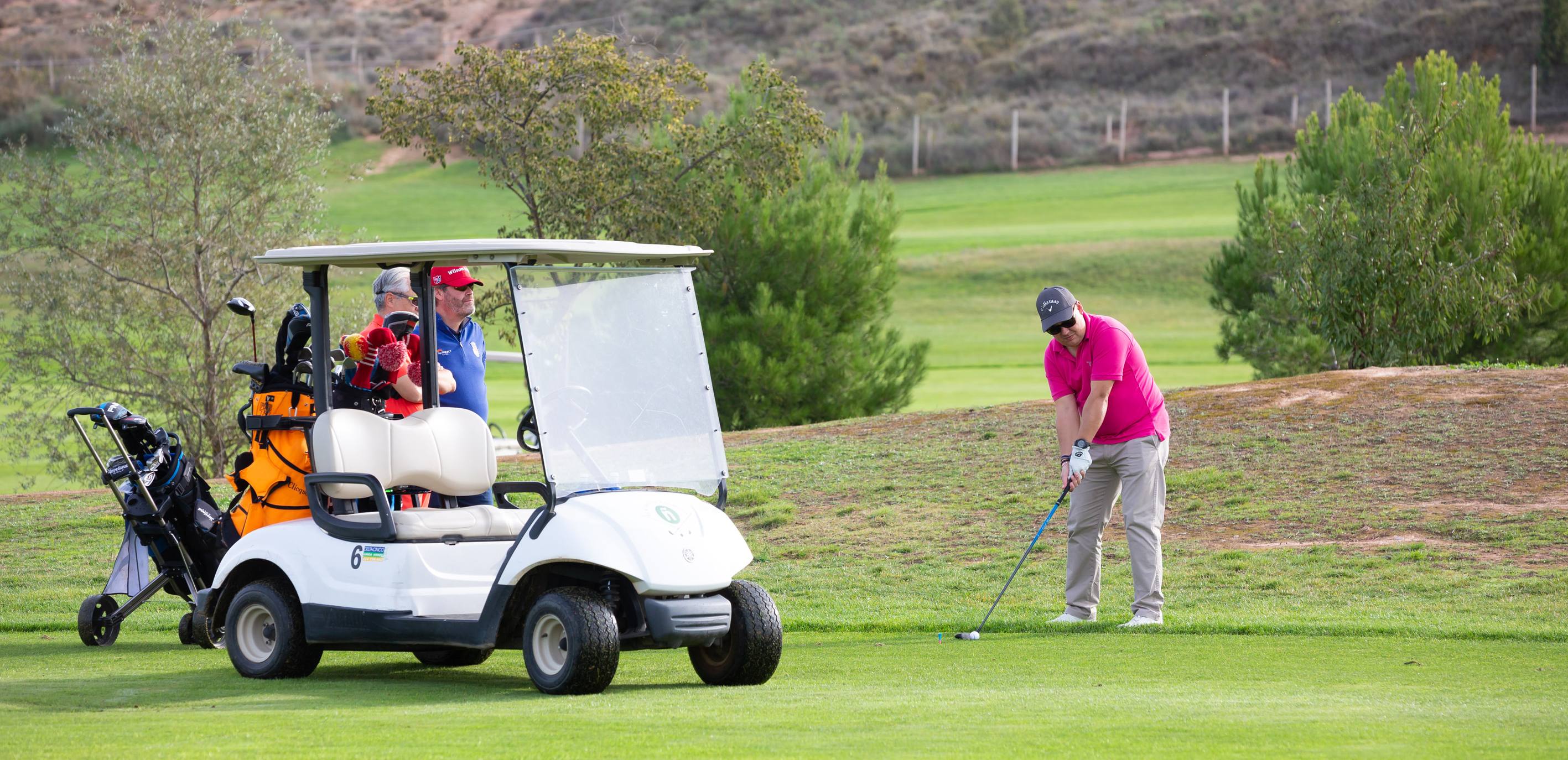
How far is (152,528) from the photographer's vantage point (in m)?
8.23

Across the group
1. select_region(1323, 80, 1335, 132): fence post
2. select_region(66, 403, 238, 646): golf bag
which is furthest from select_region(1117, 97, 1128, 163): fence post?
select_region(66, 403, 238, 646): golf bag

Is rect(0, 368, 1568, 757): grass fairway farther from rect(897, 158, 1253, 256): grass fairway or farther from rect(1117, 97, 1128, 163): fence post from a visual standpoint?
rect(1117, 97, 1128, 163): fence post

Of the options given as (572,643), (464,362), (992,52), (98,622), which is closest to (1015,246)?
(992,52)

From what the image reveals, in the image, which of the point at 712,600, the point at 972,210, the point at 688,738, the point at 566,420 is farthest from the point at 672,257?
the point at 972,210

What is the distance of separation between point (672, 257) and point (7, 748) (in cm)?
303

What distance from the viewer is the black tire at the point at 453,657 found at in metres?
7.58

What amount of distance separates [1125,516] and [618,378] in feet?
10.4

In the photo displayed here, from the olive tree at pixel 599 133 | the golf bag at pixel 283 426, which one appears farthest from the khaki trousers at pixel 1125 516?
the olive tree at pixel 599 133

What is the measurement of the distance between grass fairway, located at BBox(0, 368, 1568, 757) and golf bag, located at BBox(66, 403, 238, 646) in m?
0.26

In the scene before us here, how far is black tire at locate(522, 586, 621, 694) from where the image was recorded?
20.5ft

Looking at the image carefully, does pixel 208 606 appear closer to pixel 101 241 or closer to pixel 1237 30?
pixel 101 241

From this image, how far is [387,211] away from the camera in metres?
57.4

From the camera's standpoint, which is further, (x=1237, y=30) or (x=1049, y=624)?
(x=1237, y=30)

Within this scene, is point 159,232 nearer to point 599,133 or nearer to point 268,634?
point 599,133
